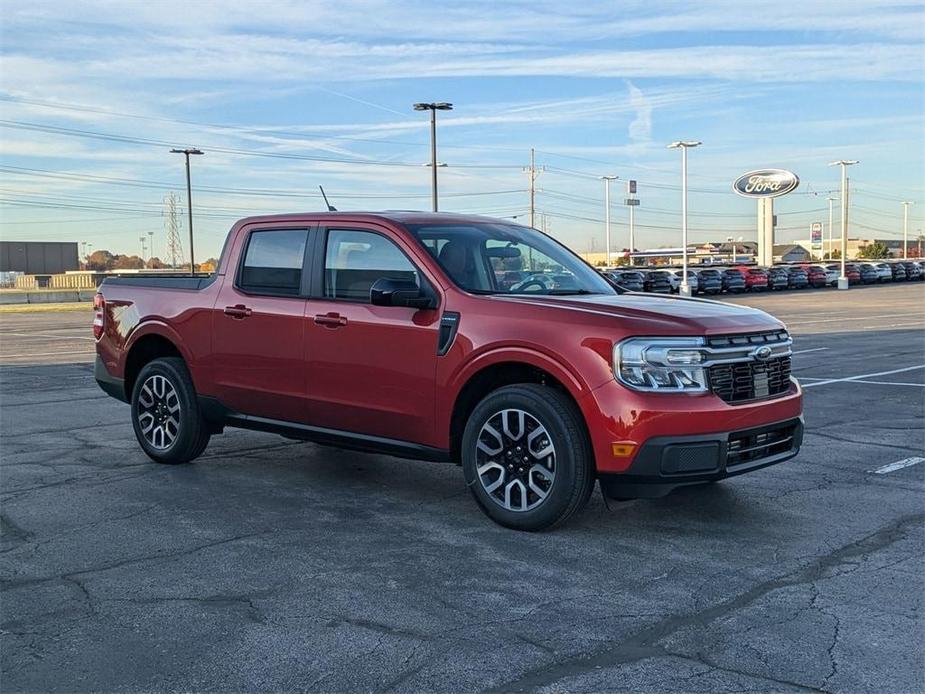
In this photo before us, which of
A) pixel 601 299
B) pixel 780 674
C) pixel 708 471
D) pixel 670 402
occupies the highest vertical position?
pixel 601 299

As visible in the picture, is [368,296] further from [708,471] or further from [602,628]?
[602,628]

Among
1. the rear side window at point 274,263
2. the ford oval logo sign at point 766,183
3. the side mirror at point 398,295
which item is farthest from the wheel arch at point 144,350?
the ford oval logo sign at point 766,183

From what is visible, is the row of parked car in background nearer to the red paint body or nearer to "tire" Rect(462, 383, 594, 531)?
the red paint body

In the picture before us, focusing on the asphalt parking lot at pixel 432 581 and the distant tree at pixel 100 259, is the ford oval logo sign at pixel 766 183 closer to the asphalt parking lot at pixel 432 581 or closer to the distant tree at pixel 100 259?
the asphalt parking lot at pixel 432 581

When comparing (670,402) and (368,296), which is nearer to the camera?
(670,402)

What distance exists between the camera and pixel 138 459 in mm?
8094

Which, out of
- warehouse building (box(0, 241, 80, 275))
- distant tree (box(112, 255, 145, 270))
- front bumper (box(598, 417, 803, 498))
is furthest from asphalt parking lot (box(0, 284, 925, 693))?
distant tree (box(112, 255, 145, 270))

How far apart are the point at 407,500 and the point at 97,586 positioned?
2234mm

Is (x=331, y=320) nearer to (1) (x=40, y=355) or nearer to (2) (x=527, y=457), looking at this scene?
(2) (x=527, y=457)

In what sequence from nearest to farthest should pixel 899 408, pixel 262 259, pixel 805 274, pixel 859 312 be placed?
pixel 262 259 < pixel 899 408 < pixel 859 312 < pixel 805 274

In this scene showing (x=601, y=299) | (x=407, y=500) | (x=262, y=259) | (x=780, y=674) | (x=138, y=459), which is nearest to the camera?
(x=780, y=674)

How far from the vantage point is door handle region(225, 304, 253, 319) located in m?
7.13

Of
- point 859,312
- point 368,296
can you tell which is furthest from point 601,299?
point 859,312

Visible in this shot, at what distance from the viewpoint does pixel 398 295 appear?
5980 millimetres
